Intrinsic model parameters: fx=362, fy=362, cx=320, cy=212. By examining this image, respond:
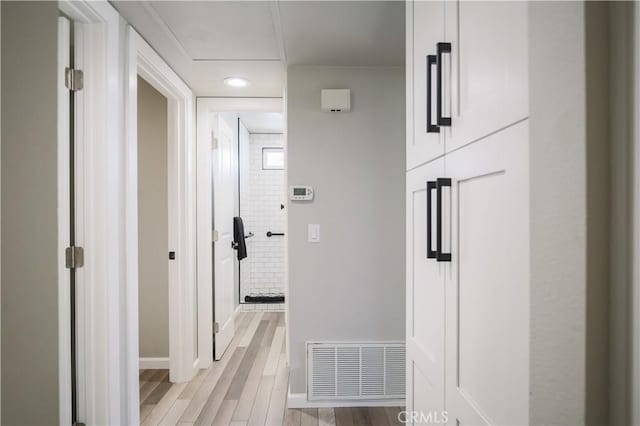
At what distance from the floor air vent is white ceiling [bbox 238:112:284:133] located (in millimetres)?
2679

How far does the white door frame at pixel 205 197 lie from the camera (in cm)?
297

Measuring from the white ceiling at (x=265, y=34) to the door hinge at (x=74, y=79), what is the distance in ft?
1.19

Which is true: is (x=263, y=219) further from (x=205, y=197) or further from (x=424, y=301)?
(x=424, y=301)

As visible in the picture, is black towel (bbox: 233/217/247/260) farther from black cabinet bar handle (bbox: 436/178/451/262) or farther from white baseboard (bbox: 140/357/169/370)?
black cabinet bar handle (bbox: 436/178/451/262)

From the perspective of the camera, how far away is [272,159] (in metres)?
5.17

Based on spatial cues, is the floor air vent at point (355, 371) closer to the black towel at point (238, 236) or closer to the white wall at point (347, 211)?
the white wall at point (347, 211)

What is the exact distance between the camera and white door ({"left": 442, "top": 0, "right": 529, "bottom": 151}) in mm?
606

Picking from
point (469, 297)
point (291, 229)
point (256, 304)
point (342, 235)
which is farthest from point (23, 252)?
point (256, 304)

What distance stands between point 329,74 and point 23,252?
6.49ft

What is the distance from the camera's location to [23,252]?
0.92m

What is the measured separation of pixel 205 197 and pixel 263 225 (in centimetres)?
215

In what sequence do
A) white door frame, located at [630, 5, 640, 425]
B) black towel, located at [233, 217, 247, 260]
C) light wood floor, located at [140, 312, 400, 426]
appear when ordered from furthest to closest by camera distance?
black towel, located at [233, 217, 247, 260] → light wood floor, located at [140, 312, 400, 426] → white door frame, located at [630, 5, 640, 425]

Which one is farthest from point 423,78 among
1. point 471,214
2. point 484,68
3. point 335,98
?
point 335,98

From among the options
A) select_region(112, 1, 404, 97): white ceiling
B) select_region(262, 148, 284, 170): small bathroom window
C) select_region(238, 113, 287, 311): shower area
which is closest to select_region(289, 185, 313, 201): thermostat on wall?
select_region(112, 1, 404, 97): white ceiling
